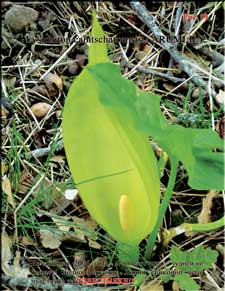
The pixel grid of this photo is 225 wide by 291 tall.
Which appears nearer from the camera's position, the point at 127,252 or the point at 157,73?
the point at 127,252

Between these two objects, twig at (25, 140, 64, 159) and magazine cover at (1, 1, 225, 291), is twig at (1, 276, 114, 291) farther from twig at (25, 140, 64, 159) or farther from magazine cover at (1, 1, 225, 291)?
twig at (25, 140, 64, 159)

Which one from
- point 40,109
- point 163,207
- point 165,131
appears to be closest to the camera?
point 165,131

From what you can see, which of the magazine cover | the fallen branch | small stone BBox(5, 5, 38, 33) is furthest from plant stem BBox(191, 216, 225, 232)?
small stone BBox(5, 5, 38, 33)

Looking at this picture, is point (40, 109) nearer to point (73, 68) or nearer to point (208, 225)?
point (73, 68)

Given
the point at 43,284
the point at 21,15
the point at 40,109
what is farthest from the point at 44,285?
the point at 21,15

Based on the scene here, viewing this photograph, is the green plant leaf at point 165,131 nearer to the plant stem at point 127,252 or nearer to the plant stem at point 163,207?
the plant stem at point 163,207

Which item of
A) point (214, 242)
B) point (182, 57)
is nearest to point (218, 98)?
point (182, 57)

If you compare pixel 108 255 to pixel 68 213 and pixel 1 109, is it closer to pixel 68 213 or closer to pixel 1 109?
pixel 68 213

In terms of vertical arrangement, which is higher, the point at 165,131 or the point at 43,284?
the point at 165,131
